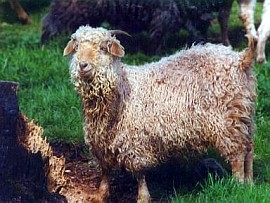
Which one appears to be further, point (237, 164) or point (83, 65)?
point (237, 164)

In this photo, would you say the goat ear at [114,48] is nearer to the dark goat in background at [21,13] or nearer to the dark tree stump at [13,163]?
the dark tree stump at [13,163]

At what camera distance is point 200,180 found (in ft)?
21.1

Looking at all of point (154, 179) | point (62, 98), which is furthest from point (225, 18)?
point (154, 179)

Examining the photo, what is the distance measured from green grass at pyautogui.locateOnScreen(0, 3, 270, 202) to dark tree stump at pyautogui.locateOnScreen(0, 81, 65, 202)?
95cm

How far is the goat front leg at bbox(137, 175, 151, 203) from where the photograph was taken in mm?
6035

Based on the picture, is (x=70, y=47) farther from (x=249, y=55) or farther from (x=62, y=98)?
(x=62, y=98)

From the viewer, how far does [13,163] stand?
5914 mm

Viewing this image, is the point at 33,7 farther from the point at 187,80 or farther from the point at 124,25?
the point at 187,80

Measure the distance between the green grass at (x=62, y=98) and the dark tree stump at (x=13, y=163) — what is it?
95 cm

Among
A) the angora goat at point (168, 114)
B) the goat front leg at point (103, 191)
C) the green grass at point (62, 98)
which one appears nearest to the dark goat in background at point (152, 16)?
the green grass at point (62, 98)

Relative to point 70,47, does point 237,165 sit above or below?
below

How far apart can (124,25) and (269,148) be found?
4032mm

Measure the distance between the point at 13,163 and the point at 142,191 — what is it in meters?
0.89

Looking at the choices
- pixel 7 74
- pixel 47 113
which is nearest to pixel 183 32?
pixel 7 74
